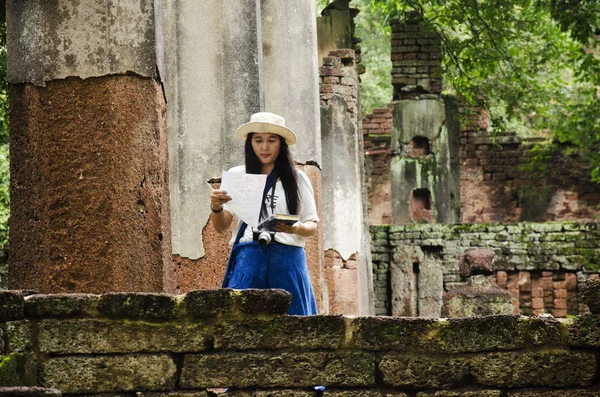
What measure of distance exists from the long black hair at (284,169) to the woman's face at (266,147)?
0.02 m

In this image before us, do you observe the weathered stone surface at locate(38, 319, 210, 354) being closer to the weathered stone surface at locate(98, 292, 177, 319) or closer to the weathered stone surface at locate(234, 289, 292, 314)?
the weathered stone surface at locate(98, 292, 177, 319)

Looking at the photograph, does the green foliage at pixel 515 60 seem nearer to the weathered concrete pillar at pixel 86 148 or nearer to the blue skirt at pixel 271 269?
the blue skirt at pixel 271 269

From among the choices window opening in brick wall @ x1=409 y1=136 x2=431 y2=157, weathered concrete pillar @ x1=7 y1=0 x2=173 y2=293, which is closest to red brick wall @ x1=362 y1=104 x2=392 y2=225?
window opening in brick wall @ x1=409 y1=136 x2=431 y2=157

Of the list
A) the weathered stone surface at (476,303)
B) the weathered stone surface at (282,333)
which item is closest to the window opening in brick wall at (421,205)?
the weathered stone surface at (476,303)

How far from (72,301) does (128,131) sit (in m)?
1.14

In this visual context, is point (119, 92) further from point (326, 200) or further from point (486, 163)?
point (486, 163)

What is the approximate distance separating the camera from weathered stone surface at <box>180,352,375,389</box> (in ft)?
3.81

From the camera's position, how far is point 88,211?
535cm

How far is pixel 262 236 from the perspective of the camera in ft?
18.6

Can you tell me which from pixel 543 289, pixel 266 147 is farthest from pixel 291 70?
pixel 543 289

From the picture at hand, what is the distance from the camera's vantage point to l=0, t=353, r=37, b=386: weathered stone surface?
14.6ft

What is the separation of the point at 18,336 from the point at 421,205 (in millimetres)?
15675

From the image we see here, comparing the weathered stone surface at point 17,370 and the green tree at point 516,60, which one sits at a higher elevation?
the green tree at point 516,60

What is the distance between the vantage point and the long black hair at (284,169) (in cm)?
580
